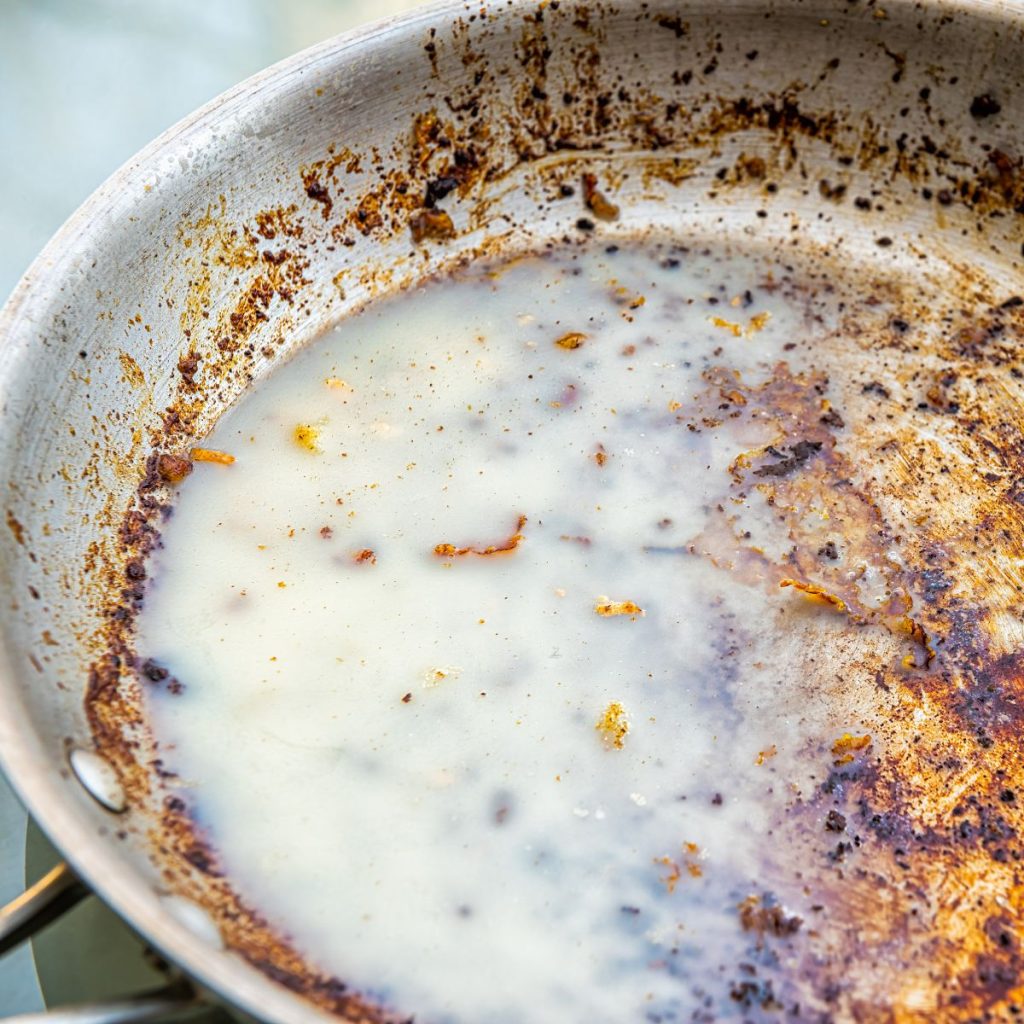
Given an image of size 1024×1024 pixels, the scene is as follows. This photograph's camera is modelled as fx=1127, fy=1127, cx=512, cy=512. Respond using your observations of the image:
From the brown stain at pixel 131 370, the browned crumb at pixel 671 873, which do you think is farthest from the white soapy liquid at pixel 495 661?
the brown stain at pixel 131 370

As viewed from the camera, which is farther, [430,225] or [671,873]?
[430,225]

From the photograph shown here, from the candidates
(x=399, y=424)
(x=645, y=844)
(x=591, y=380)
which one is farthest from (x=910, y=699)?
(x=399, y=424)

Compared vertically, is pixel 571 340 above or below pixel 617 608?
above

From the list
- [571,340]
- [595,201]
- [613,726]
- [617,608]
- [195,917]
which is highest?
[595,201]

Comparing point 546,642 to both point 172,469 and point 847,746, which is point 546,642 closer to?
point 847,746

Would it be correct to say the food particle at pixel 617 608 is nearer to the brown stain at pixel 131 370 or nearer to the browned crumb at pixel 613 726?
the browned crumb at pixel 613 726

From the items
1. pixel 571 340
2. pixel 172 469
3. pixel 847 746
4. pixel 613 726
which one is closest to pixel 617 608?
pixel 613 726

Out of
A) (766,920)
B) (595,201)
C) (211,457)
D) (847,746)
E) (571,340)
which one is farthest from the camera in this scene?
(595,201)
